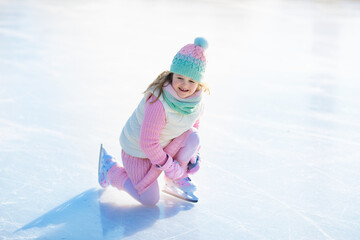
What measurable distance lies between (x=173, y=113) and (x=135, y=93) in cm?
173

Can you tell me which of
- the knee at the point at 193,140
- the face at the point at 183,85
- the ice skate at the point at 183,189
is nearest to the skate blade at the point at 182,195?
the ice skate at the point at 183,189

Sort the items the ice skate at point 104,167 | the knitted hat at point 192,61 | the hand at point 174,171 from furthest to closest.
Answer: the ice skate at point 104,167 < the hand at point 174,171 < the knitted hat at point 192,61

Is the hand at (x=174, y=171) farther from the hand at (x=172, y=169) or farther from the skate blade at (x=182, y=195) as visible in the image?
the skate blade at (x=182, y=195)

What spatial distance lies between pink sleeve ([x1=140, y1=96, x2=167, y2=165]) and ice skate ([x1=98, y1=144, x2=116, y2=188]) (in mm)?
290

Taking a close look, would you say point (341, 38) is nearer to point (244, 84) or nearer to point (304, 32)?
point (304, 32)

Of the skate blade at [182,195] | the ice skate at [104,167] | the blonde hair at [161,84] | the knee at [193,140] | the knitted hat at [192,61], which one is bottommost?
the skate blade at [182,195]

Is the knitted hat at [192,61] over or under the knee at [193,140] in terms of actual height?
over

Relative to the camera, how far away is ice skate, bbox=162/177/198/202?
2441 mm

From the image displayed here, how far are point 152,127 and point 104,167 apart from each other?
Answer: 1.28ft

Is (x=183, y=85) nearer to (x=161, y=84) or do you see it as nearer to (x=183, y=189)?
(x=161, y=84)

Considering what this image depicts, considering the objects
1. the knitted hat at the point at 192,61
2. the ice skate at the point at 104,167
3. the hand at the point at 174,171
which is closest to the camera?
the knitted hat at the point at 192,61

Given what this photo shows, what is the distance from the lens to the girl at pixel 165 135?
2248mm

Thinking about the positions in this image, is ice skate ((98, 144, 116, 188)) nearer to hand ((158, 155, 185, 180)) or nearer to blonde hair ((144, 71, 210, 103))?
hand ((158, 155, 185, 180))

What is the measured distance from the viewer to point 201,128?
334 cm
